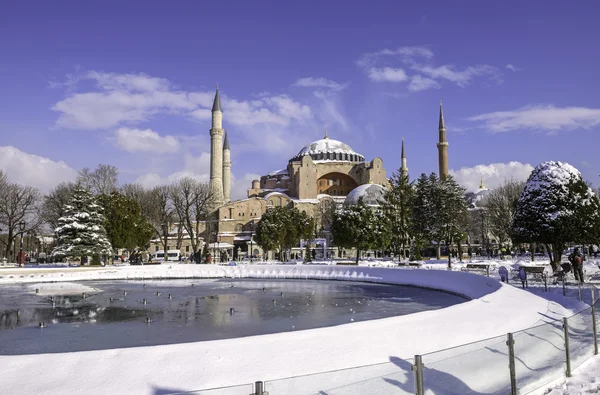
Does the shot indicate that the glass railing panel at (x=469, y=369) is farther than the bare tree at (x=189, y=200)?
No

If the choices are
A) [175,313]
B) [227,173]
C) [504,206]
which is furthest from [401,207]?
[227,173]

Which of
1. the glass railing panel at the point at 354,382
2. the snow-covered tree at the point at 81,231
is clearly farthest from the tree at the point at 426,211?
the glass railing panel at the point at 354,382

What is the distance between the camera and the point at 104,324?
31.1 ft

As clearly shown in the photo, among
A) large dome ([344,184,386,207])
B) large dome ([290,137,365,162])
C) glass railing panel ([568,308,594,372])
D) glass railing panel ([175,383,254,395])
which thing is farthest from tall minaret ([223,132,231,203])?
glass railing panel ([175,383,254,395])

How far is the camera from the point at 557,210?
2097 cm

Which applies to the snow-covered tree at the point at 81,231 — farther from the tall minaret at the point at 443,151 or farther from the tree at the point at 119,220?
the tall minaret at the point at 443,151

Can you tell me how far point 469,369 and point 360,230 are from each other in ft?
93.8

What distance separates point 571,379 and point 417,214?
3270 centimetres

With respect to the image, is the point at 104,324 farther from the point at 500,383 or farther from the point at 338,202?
the point at 338,202

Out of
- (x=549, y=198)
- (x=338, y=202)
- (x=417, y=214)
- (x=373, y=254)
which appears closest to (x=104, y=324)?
(x=549, y=198)

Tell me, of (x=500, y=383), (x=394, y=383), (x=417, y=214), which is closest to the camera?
(x=394, y=383)

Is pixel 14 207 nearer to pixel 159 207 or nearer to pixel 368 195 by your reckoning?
pixel 159 207

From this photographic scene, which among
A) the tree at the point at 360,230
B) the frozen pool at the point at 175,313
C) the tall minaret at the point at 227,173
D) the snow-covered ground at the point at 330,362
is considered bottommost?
the frozen pool at the point at 175,313

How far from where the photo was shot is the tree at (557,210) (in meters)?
20.5
